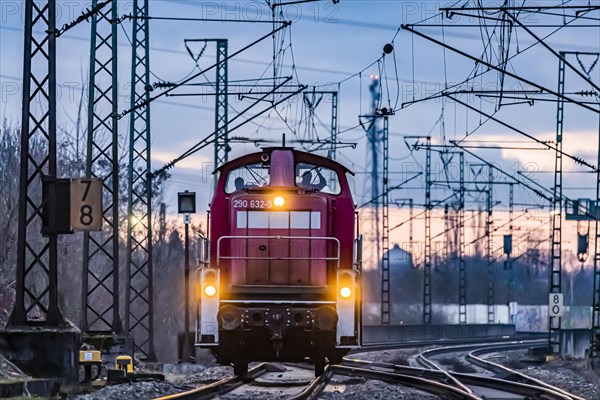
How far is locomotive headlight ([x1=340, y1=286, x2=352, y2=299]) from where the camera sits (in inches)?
891

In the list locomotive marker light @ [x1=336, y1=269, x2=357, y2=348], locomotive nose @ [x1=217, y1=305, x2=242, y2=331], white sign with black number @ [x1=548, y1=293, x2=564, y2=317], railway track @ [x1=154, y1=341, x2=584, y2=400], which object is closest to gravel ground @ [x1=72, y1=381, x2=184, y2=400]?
railway track @ [x1=154, y1=341, x2=584, y2=400]

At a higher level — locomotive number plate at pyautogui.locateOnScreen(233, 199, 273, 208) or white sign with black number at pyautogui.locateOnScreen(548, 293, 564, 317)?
locomotive number plate at pyautogui.locateOnScreen(233, 199, 273, 208)

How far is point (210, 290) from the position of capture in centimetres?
2269

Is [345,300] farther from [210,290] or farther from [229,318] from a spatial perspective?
[210,290]

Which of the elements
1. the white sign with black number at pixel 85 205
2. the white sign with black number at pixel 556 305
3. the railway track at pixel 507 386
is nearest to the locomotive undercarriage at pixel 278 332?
the white sign with black number at pixel 85 205

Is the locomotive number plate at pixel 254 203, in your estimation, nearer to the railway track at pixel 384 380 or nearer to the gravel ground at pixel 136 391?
the railway track at pixel 384 380

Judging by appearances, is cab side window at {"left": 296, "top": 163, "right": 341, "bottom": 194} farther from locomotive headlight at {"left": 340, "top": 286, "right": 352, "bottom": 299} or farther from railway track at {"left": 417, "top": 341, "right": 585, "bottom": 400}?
railway track at {"left": 417, "top": 341, "right": 585, "bottom": 400}

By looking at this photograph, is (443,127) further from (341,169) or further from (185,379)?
(341,169)

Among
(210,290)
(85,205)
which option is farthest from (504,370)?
(85,205)

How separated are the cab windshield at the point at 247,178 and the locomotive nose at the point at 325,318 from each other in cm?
271

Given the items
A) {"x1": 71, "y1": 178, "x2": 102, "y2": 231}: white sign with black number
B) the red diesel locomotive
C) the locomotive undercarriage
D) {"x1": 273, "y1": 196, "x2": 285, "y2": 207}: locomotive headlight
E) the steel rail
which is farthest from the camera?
the steel rail

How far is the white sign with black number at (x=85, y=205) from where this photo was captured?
22078 mm

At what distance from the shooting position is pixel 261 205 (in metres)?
23.9

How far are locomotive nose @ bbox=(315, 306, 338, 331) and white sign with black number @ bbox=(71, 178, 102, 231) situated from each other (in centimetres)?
397
